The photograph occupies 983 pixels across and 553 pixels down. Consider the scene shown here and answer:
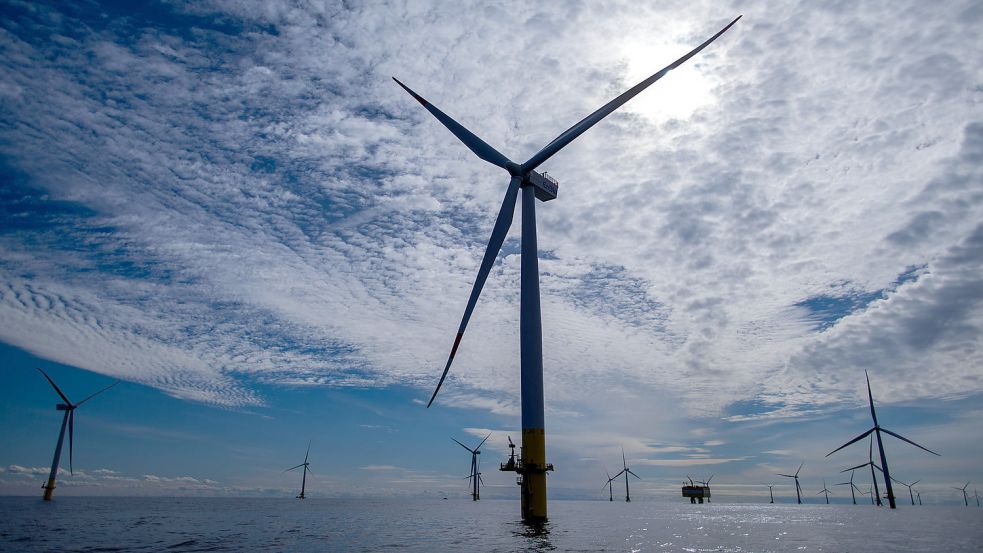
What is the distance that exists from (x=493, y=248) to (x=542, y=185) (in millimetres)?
12332

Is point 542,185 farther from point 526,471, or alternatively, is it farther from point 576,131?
point 526,471

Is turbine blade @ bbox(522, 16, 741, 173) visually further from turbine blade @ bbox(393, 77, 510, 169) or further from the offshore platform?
the offshore platform

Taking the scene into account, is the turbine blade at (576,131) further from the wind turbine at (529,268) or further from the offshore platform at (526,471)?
the offshore platform at (526,471)

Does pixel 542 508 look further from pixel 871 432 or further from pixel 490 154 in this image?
pixel 871 432

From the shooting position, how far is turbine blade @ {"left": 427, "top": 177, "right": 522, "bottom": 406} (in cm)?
5669

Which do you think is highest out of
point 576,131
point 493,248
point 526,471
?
point 576,131

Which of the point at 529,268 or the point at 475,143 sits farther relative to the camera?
the point at 475,143

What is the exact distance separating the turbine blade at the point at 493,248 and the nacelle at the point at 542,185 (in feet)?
4.92

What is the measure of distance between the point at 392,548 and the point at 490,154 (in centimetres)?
4682

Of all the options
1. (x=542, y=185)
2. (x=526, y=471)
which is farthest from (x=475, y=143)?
(x=526, y=471)

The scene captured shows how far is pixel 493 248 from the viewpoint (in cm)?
6097

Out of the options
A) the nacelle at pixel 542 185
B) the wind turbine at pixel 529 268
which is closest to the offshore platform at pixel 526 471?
the wind turbine at pixel 529 268

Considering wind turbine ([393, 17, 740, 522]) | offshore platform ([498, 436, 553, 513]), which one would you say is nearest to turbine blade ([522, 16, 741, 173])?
wind turbine ([393, 17, 740, 522])

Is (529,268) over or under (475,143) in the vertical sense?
under
